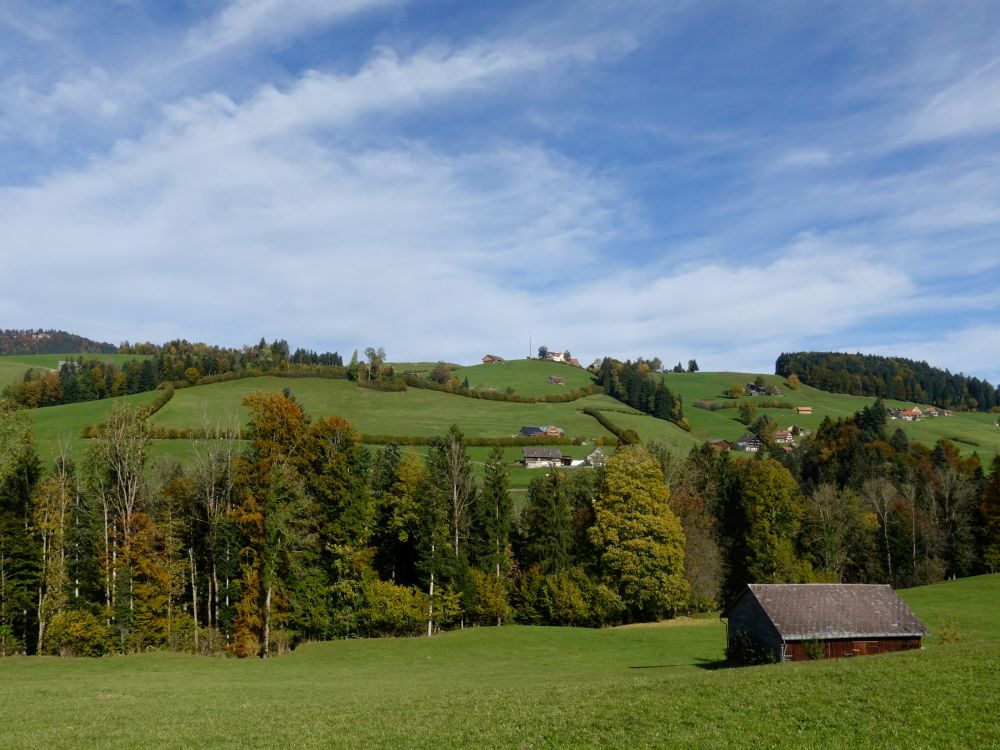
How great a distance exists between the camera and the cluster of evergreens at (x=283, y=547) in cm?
4612

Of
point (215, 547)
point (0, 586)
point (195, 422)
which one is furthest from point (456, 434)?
point (195, 422)

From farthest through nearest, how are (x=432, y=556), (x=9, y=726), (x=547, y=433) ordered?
1. (x=547, y=433)
2. (x=432, y=556)
3. (x=9, y=726)

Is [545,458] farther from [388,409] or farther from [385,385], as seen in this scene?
[385,385]

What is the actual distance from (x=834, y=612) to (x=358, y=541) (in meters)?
31.6

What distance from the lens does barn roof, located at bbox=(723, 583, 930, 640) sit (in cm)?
3797

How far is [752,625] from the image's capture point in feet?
130

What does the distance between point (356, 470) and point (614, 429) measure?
93.7 m

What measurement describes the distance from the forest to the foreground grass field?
9.13 m

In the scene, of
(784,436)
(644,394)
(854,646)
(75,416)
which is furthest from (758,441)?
(75,416)

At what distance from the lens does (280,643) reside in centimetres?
4681

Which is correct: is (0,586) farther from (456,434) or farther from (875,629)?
(875,629)

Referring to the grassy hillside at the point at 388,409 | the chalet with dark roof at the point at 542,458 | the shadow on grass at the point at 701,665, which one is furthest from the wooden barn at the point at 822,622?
the grassy hillside at the point at 388,409

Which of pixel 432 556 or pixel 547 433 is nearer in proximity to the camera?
pixel 432 556

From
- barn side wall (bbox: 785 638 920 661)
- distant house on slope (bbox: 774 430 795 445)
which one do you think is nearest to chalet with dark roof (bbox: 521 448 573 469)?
distant house on slope (bbox: 774 430 795 445)
